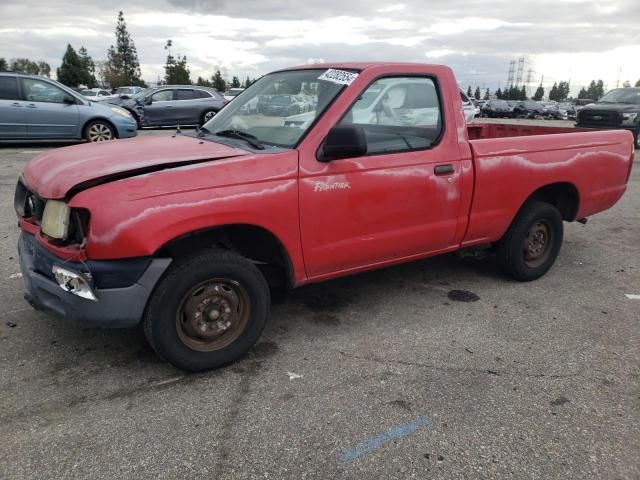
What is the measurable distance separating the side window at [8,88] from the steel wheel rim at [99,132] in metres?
1.61

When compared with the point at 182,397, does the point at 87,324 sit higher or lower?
higher

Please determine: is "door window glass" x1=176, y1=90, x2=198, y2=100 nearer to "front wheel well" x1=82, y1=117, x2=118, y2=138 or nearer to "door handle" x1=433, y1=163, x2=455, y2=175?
"front wheel well" x1=82, y1=117, x2=118, y2=138

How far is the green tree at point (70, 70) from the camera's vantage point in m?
67.3

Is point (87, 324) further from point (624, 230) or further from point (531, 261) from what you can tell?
point (624, 230)

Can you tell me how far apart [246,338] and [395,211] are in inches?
51.2

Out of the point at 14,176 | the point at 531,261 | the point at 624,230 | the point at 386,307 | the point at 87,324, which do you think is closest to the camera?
the point at 87,324

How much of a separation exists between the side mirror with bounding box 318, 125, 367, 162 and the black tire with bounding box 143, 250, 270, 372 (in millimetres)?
828


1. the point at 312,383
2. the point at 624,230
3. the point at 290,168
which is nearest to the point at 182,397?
the point at 312,383

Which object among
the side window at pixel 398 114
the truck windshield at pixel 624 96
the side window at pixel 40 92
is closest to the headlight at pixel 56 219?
the side window at pixel 398 114

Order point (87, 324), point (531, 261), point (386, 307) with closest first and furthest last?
point (87, 324) < point (386, 307) < point (531, 261)

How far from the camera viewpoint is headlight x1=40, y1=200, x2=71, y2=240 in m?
2.81

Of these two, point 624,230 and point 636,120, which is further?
point 636,120

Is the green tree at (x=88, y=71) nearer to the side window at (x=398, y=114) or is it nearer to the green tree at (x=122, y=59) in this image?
the green tree at (x=122, y=59)

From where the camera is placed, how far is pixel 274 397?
2.93m
